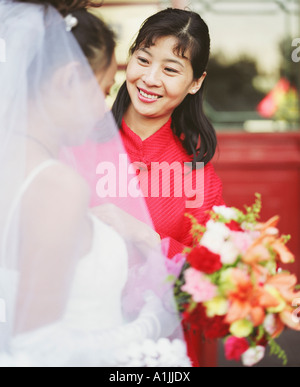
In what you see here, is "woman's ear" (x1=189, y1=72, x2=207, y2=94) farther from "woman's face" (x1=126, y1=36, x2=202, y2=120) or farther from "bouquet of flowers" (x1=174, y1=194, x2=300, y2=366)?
"bouquet of flowers" (x1=174, y1=194, x2=300, y2=366)

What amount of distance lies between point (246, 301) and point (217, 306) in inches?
3.0

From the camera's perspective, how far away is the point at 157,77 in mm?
1889

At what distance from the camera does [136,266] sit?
1.57 m

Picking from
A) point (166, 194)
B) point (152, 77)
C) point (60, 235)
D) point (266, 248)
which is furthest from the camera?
point (166, 194)

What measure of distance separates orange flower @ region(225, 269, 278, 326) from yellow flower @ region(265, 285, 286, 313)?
0.05ft

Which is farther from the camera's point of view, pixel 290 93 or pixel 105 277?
pixel 290 93

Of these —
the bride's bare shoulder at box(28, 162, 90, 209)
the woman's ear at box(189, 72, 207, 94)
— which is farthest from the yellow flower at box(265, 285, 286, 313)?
the woman's ear at box(189, 72, 207, 94)

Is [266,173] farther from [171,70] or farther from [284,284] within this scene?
[284,284]

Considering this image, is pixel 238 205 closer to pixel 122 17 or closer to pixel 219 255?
pixel 122 17

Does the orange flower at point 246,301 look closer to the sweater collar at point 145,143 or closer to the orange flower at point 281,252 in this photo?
the orange flower at point 281,252

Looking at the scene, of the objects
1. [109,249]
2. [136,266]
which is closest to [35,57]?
[109,249]

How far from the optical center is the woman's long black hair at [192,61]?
1.88 meters

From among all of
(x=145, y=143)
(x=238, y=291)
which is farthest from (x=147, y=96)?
(x=238, y=291)

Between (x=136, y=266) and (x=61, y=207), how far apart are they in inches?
16.2
